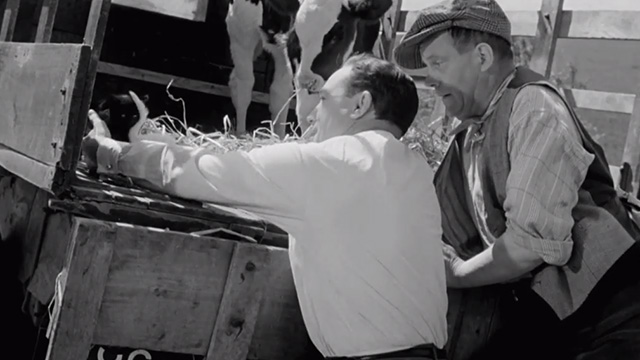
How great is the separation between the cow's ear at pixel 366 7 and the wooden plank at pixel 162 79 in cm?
118

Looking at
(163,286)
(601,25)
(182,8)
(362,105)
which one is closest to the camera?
(163,286)

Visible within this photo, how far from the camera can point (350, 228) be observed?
2152 mm

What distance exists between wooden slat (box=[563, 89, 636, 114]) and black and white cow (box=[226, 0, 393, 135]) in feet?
3.80

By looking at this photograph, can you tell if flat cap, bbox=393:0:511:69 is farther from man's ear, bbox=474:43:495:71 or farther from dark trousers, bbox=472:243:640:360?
dark trousers, bbox=472:243:640:360

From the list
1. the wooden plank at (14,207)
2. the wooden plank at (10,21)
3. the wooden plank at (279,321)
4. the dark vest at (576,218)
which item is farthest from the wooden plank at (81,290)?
the wooden plank at (10,21)

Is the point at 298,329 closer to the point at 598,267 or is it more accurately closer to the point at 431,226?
the point at 431,226

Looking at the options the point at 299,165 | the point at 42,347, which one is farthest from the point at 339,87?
the point at 42,347

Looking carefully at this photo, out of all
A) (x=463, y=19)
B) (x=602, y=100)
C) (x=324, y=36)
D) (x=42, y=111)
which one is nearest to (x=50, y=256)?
(x=42, y=111)

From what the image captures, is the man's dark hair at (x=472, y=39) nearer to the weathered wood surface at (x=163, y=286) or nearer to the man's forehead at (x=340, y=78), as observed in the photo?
the man's forehead at (x=340, y=78)

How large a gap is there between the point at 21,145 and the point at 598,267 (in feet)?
6.37

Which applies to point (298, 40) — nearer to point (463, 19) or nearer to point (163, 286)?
point (463, 19)

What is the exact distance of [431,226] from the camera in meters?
2.27

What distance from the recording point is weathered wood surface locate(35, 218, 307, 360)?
2.11 m

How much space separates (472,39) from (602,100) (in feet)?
6.51
